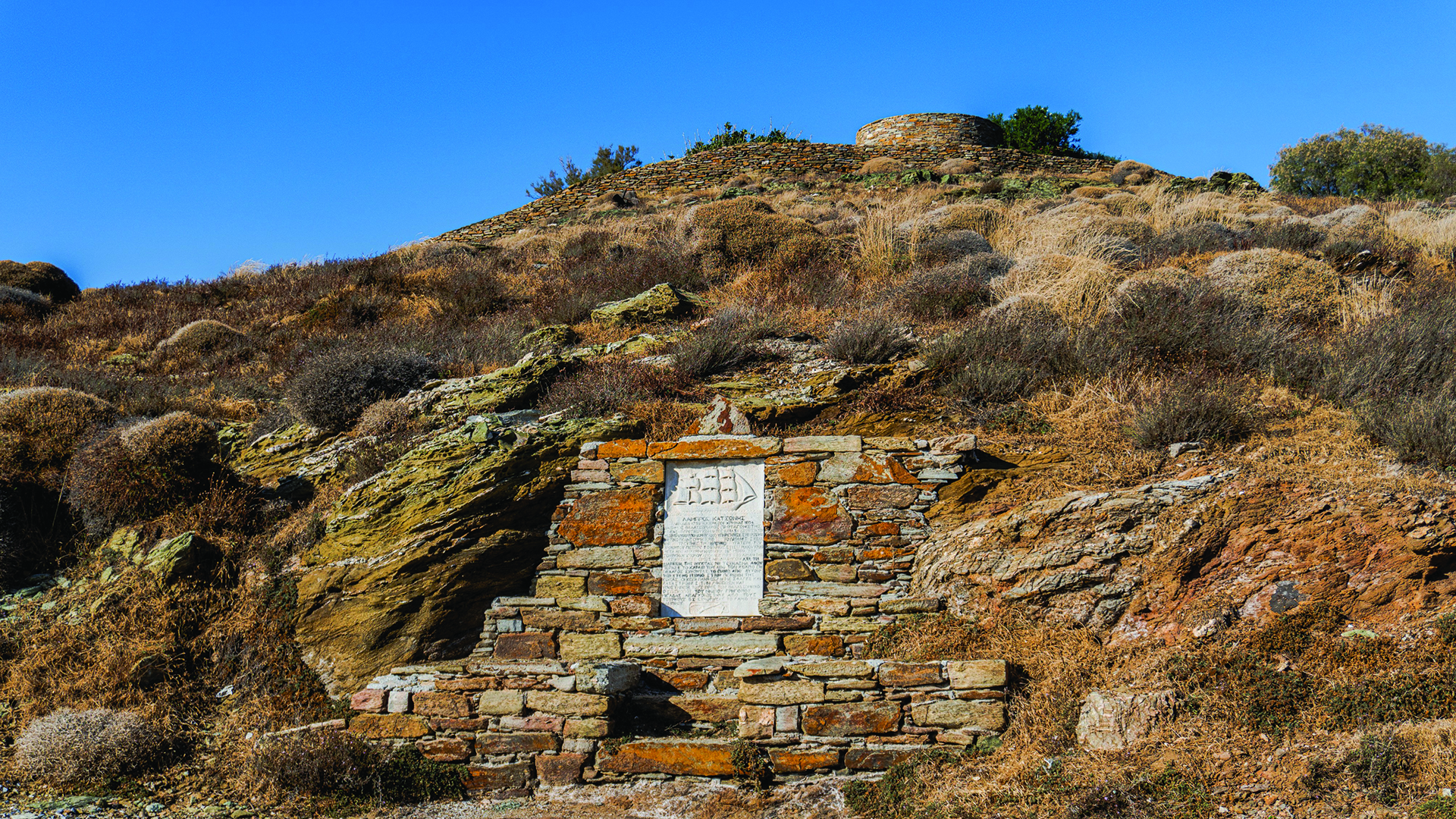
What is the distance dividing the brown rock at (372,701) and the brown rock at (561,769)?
3.99 feet

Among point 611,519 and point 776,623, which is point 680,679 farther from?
point 611,519

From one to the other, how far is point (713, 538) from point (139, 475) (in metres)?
5.78

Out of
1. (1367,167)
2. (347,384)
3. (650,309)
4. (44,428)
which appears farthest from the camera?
(1367,167)

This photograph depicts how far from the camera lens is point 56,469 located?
27.5ft

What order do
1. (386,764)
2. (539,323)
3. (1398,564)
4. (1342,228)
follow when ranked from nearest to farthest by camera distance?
(1398,564) → (386,764) → (539,323) → (1342,228)

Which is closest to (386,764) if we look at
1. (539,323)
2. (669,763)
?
(669,763)

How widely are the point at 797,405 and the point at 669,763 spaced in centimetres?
340

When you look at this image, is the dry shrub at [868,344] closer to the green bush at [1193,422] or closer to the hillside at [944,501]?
the hillside at [944,501]

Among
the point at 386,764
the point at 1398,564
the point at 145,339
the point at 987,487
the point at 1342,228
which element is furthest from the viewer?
the point at 145,339

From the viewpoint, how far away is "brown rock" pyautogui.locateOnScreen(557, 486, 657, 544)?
6.59 m

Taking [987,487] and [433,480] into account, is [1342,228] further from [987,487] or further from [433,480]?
[433,480]

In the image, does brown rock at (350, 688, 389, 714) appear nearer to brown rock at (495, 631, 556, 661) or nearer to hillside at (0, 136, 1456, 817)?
hillside at (0, 136, 1456, 817)

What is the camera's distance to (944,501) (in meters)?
6.33

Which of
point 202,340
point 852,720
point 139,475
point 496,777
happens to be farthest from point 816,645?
point 202,340
